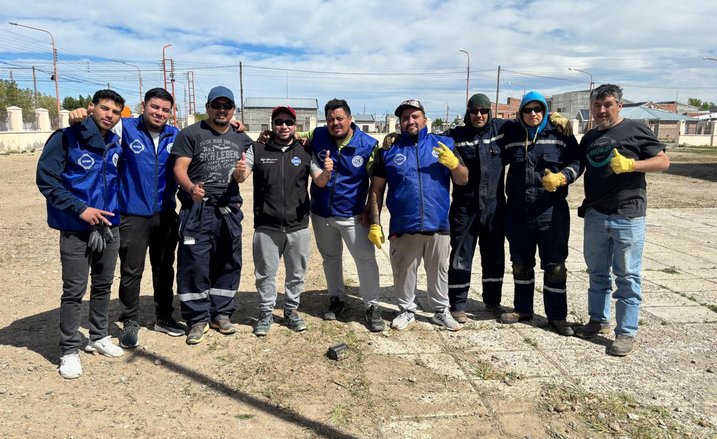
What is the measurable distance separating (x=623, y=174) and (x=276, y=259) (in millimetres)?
2750

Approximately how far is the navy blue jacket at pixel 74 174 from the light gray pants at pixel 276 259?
116cm

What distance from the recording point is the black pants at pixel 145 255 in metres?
3.89

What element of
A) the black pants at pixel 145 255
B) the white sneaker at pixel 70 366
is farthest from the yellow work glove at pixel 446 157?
the white sneaker at pixel 70 366

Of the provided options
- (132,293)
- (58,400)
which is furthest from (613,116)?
(58,400)

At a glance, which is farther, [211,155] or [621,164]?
[211,155]

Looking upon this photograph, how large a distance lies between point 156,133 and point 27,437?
7.25ft

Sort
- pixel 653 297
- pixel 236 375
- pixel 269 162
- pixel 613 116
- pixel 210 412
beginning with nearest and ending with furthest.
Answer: pixel 210 412
pixel 236 375
pixel 613 116
pixel 269 162
pixel 653 297

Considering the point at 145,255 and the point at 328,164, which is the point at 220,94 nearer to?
the point at 328,164

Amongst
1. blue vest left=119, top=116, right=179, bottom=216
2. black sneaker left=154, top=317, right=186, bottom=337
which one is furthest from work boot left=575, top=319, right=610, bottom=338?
blue vest left=119, top=116, right=179, bottom=216

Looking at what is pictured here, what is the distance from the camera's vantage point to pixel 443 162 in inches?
155

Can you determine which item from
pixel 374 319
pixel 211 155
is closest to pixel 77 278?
pixel 211 155

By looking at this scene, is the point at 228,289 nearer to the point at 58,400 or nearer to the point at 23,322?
the point at 58,400

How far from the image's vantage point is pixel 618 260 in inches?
151

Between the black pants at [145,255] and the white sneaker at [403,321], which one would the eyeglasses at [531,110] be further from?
the black pants at [145,255]
